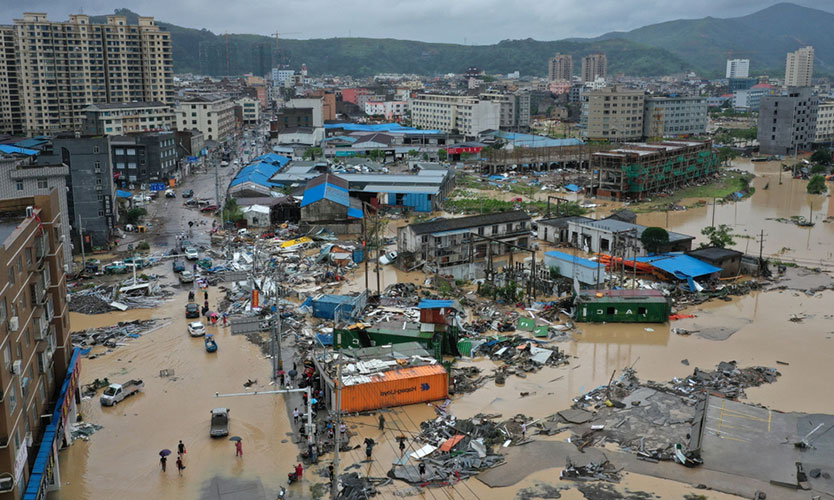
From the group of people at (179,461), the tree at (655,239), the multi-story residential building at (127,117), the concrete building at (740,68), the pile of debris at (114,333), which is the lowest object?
the group of people at (179,461)

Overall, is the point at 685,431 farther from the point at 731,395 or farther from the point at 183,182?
the point at 183,182

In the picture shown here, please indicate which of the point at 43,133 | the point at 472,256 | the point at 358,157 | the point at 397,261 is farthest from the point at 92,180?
the point at 43,133

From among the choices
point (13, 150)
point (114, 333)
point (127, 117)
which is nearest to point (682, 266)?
point (114, 333)

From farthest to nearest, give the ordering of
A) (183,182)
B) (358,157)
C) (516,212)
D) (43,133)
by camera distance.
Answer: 1. (43,133)
2. (358,157)
3. (183,182)
4. (516,212)

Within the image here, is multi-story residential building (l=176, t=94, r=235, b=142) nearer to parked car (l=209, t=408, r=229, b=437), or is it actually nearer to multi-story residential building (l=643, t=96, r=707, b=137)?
multi-story residential building (l=643, t=96, r=707, b=137)

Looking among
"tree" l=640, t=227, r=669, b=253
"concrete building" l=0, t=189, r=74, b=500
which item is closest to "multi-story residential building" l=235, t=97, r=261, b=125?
"tree" l=640, t=227, r=669, b=253

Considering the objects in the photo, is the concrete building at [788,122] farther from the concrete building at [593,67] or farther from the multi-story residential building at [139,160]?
the concrete building at [593,67]

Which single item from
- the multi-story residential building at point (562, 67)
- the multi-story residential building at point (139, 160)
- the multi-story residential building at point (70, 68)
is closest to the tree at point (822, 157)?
the multi-story residential building at point (139, 160)

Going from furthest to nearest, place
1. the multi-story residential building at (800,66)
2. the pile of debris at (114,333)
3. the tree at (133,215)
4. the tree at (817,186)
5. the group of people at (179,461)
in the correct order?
1. the multi-story residential building at (800,66)
2. the tree at (817,186)
3. the tree at (133,215)
4. the pile of debris at (114,333)
5. the group of people at (179,461)
